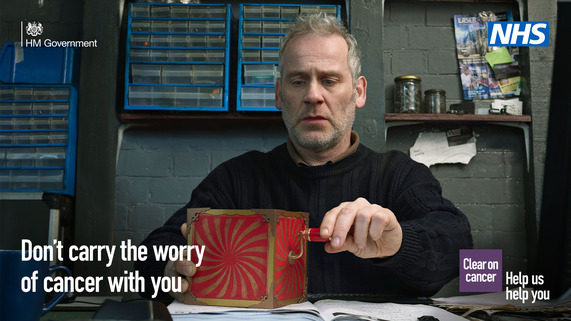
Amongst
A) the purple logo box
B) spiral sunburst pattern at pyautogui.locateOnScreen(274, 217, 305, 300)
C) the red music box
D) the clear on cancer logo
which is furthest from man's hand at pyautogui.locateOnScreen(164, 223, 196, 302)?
the clear on cancer logo

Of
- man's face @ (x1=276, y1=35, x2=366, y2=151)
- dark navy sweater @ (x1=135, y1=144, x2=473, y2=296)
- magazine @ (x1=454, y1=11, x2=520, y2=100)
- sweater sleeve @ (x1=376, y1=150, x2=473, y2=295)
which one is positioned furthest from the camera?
magazine @ (x1=454, y1=11, x2=520, y2=100)

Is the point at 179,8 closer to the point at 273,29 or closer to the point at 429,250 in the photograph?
the point at 273,29

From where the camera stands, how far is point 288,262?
0.61 metres

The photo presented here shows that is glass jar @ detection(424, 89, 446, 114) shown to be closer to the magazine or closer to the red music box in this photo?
the magazine

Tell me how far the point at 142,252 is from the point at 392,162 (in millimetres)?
706

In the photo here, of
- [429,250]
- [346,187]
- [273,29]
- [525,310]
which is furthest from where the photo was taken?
[273,29]

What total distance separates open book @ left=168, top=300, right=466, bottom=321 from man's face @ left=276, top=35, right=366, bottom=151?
2.21 feet

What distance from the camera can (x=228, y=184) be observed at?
1.34 metres

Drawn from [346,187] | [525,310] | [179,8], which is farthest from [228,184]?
[179,8]

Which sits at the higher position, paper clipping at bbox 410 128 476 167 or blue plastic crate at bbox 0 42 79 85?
blue plastic crate at bbox 0 42 79 85

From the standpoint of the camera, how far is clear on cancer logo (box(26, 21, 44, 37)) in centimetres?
240

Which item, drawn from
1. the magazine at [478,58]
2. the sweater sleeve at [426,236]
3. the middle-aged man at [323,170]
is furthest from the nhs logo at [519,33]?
the sweater sleeve at [426,236]

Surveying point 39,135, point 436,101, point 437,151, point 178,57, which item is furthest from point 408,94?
point 39,135

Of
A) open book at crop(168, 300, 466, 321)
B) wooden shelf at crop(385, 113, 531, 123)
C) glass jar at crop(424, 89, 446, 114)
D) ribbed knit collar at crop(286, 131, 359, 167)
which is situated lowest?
open book at crop(168, 300, 466, 321)
